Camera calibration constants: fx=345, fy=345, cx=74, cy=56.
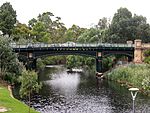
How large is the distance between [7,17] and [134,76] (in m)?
61.9

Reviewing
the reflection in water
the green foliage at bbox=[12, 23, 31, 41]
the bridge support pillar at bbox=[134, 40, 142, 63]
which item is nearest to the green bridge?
the bridge support pillar at bbox=[134, 40, 142, 63]

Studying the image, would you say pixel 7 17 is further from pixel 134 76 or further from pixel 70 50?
pixel 134 76

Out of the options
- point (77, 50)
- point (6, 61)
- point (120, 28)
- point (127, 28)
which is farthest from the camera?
point (127, 28)

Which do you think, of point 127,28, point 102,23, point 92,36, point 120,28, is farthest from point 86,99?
point 102,23

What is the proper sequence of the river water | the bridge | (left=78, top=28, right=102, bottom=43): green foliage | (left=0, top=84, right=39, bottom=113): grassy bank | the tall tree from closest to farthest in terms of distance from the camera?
(left=0, top=84, right=39, bottom=113): grassy bank, the river water, the bridge, the tall tree, (left=78, top=28, right=102, bottom=43): green foliage

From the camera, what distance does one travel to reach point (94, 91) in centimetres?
7456

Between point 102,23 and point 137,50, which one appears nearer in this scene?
point 137,50

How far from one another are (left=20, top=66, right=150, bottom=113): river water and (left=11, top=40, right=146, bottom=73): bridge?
16744 millimetres

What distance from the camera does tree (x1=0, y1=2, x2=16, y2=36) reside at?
125 m

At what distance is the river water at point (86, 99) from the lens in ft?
184

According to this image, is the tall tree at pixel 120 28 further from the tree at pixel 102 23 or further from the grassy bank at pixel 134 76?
the tree at pixel 102 23

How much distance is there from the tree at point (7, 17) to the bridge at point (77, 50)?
93.4 feet

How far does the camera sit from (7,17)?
411 ft

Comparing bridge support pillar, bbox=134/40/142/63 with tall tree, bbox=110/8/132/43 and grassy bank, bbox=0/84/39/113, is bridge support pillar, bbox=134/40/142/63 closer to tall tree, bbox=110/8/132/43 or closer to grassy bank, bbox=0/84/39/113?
tall tree, bbox=110/8/132/43
